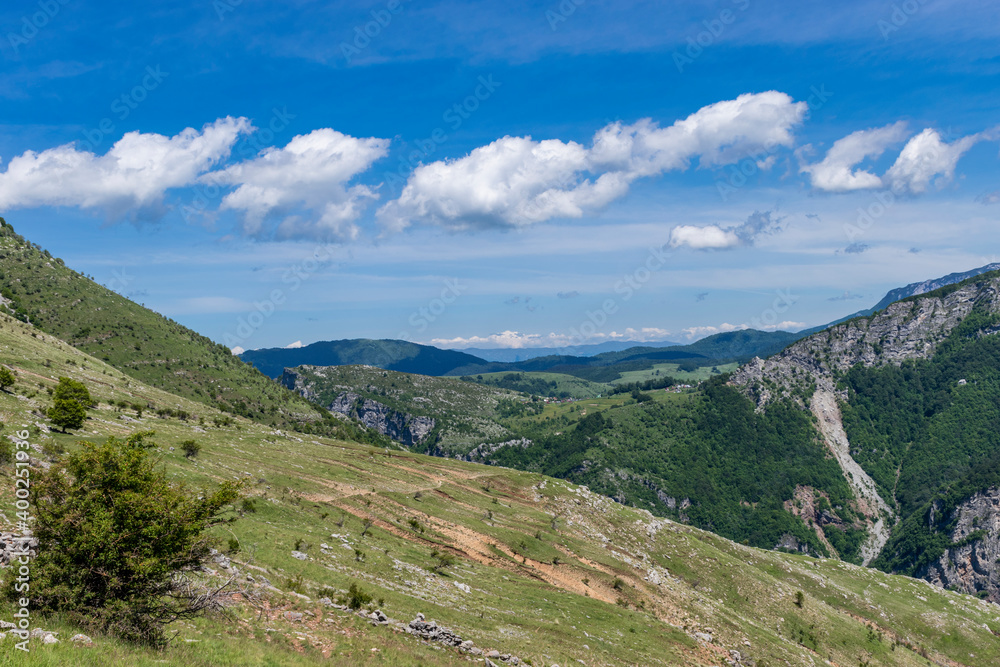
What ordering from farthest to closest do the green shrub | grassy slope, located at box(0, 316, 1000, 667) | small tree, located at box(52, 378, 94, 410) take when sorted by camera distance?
small tree, located at box(52, 378, 94, 410) → the green shrub → grassy slope, located at box(0, 316, 1000, 667)

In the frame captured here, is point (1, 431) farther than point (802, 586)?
No

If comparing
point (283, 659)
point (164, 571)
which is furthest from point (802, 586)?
point (164, 571)

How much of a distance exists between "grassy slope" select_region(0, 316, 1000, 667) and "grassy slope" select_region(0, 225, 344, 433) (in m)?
41.2

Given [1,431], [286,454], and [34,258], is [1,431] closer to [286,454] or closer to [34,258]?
[286,454]

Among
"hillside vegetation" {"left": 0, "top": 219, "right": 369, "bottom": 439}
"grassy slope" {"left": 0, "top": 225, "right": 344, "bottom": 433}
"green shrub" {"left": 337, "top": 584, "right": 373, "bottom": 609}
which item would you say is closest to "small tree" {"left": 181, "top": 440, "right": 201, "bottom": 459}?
"green shrub" {"left": 337, "top": 584, "right": 373, "bottom": 609}

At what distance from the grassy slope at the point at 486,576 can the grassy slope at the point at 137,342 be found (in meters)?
41.2

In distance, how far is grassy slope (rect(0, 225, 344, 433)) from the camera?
153500 millimetres

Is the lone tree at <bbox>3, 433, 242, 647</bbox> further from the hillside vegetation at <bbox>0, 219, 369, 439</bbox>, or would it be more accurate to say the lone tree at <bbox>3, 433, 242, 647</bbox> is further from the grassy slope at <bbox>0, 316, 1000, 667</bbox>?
the hillside vegetation at <bbox>0, 219, 369, 439</bbox>

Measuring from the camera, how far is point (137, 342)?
165 meters

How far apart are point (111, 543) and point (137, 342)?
17255 centimetres

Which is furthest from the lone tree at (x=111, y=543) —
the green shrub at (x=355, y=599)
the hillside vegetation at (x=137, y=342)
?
the hillside vegetation at (x=137, y=342)

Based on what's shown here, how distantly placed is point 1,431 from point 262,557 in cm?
2473

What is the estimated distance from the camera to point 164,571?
21562 mm

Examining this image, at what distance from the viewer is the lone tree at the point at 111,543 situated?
2033 centimetres
